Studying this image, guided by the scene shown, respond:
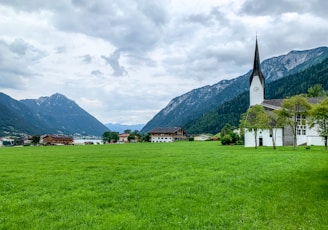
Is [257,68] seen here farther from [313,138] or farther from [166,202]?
[166,202]

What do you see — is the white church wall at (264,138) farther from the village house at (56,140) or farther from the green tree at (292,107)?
the village house at (56,140)

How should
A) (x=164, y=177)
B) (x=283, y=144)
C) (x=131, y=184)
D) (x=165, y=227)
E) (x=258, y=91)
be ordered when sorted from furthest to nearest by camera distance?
(x=258, y=91)
(x=283, y=144)
(x=164, y=177)
(x=131, y=184)
(x=165, y=227)

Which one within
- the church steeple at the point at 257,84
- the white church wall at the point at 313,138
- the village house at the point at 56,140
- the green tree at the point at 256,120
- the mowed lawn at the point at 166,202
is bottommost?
the mowed lawn at the point at 166,202

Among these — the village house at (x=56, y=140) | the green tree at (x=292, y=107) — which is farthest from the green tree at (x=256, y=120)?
the village house at (x=56, y=140)

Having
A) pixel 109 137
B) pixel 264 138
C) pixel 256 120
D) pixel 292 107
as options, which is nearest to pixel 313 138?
pixel 264 138

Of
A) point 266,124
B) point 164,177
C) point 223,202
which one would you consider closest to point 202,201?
point 223,202

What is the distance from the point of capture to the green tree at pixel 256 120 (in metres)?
56.5

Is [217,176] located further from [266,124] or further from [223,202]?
[266,124]

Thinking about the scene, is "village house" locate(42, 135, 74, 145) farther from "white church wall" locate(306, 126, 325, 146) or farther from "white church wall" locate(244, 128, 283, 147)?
"white church wall" locate(306, 126, 325, 146)

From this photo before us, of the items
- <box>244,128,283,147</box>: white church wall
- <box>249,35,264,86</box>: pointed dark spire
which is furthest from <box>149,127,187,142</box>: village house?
<box>244,128,283,147</box>: white church wall

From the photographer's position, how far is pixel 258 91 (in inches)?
3639

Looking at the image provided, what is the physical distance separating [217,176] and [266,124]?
42.1m

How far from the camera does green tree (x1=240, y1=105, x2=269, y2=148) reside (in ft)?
185

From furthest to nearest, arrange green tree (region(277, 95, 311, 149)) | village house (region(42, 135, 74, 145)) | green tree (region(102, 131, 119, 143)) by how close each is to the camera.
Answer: village house (region(42, 135, 74, 145)) → green tree (region(102, 131, 119, 143)) → green tree (region(277, 95, 311, 149))
